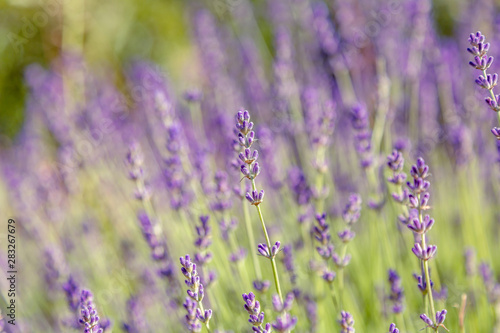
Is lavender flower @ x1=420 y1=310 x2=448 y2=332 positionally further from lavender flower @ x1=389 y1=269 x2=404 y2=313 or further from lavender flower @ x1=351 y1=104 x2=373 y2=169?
lavender flower @ x1=351 y1=104 x2=373 y2=169

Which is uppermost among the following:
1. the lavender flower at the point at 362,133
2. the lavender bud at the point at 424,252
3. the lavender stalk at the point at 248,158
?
the lavender flower at the point at 362,133

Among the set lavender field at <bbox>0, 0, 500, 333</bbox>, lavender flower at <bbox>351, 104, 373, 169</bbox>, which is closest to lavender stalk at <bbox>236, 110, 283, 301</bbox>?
lavender field at <bbox>0, 0, 500, 333</bbox>

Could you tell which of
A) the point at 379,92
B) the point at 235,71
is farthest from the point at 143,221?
the point at 235,71

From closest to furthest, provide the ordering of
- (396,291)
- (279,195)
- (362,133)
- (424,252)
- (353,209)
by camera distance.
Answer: (424,252)
(396,291)
(353,209)
(362,133)
(279,195)

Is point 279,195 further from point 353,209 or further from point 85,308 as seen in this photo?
point 85,308

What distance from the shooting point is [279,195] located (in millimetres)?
3152

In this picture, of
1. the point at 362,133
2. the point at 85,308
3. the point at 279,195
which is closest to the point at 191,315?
the point at 85,308

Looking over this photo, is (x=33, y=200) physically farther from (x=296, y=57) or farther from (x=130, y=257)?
(x=296, y=57)

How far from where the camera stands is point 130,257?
307 cm

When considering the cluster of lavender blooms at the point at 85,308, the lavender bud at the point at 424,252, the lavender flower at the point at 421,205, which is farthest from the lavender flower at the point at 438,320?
the cluster of lavender blooms at the point at 85,308

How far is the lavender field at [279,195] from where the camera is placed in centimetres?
182

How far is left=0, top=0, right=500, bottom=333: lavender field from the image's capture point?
1823mm

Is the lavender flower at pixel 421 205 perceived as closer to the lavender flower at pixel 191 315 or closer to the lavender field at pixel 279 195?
the lavender field at pixel 279 195

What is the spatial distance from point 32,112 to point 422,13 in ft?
11.0
